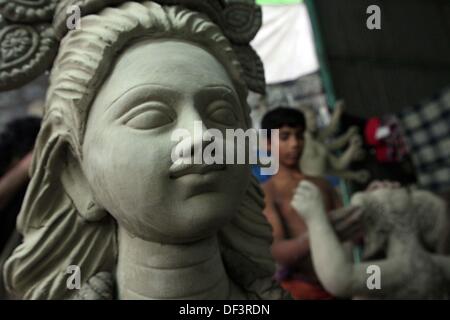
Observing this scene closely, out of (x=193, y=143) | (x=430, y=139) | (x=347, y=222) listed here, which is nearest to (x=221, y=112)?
(x=193, y=143)

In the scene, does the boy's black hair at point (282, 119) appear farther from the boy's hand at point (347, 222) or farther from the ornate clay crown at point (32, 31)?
the ornate clay crown at point (32, 31)

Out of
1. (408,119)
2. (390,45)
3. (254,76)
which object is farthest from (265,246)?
(390,45)

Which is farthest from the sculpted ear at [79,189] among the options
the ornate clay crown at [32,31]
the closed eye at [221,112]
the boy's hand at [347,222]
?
the boy's hand at [347,222]

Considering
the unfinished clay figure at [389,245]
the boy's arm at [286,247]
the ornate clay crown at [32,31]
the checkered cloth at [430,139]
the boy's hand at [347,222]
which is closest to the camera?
the ornate clay crown at [32,31]

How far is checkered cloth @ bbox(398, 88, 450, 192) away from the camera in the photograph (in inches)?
132

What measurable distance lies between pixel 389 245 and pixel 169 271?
1.35m

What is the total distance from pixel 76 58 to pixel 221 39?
1.11ft

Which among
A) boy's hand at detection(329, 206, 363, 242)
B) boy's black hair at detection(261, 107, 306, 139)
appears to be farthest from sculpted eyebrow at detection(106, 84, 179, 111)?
boy's black hair at detection(261, 107, 306, 139)

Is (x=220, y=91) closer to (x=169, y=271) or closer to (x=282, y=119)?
(x=169, y=271)

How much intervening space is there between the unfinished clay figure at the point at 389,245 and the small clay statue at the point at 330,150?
611mm

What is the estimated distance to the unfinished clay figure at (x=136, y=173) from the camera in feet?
3.47

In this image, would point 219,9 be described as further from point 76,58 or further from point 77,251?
point 77,251

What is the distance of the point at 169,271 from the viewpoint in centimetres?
113

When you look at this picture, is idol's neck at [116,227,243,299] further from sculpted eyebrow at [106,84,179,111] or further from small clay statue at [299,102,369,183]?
small clay statue at [299,102,369,183]
